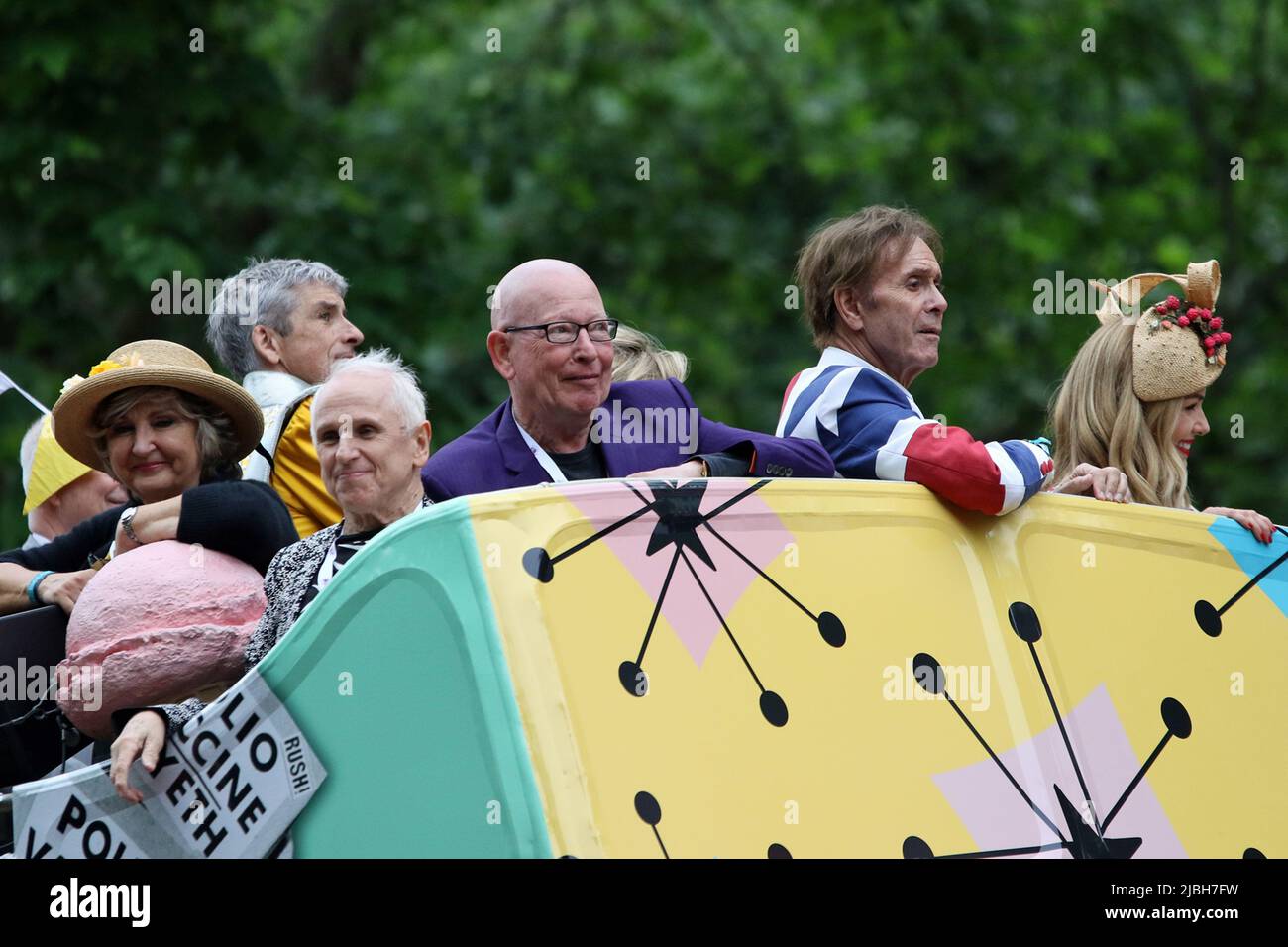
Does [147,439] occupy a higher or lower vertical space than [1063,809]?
higher

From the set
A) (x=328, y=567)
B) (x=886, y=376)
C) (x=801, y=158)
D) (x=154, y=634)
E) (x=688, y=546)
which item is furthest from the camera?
(x=801, y=158)

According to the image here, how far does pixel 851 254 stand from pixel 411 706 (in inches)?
69.8

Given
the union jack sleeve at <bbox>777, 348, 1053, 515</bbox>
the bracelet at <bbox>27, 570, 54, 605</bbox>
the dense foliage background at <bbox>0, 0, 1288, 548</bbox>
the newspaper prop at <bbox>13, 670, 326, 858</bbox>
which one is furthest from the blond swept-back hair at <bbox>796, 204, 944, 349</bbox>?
the dense foliage background at <bbox>0, 0, 1288, 548</bbox>

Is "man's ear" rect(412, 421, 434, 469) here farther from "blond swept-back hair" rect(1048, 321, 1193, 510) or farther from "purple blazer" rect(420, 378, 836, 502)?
"blond swept-back hair" rect(1048, 321, 1193, 510)

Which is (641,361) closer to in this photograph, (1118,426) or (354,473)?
(1118,426)

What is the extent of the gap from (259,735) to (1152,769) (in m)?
1.67

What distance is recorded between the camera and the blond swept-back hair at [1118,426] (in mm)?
4425

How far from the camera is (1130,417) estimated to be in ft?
14.6

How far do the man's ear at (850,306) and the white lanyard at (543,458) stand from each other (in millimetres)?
770

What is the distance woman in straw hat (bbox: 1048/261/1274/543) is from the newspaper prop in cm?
204

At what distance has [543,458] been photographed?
427 cm

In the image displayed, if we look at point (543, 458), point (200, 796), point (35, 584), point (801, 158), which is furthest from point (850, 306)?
point (801, 158)

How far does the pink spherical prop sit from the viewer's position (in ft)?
12.0

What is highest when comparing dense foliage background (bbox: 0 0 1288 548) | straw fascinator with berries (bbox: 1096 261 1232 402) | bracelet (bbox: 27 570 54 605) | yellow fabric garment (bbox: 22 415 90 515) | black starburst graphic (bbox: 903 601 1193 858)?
dense foliage background (bbox: 0 0 1288 548)
